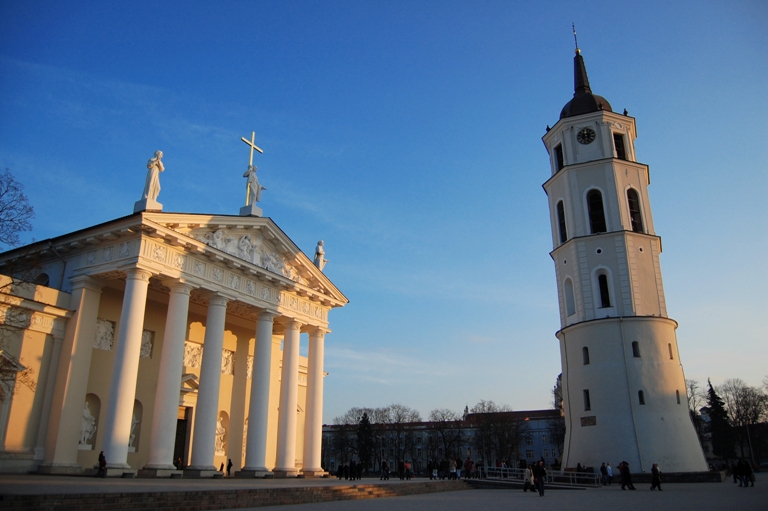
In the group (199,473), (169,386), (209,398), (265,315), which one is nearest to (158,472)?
(199,473)

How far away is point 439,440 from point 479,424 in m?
11.2

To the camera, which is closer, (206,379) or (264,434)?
(206,379)

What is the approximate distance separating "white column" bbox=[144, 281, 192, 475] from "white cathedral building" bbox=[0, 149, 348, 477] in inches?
1.6

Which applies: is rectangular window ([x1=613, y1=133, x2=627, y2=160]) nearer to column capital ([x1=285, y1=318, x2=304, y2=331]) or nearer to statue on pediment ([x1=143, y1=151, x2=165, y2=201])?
column capital ([x1=285, y1=318, x2=304, y2=331])

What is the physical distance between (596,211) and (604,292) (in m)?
5.51

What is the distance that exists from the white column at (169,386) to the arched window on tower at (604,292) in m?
24.5

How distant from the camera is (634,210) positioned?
1463 inches

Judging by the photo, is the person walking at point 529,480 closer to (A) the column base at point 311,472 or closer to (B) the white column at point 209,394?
(A) the column base at point 311,472

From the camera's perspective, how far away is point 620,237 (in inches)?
1378

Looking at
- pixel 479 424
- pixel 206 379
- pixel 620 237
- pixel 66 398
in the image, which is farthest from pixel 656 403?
pixel 479 424

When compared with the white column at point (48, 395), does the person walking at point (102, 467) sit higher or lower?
lower

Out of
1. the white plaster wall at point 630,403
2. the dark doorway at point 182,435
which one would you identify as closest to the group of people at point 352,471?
the dark doorway at point 182,435

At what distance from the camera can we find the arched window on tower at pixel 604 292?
34.6 m

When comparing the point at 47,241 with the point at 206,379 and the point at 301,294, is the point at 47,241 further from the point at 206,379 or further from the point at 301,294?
the point at 301,294
